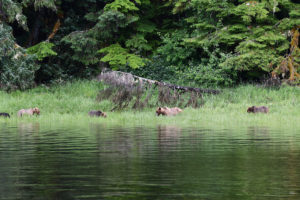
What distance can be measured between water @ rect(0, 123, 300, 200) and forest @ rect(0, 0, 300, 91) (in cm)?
1635

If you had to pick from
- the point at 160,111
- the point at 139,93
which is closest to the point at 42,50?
the point at 139,93

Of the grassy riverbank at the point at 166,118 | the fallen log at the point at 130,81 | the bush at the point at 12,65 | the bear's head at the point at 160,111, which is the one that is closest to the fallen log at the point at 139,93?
the fallen log at the point at 130,81

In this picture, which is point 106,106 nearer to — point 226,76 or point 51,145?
point 226,76

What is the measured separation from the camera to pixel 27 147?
1294 centimetres

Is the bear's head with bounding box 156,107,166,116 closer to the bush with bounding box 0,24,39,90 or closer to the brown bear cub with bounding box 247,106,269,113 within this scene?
the brown bear cub with bounding box 247,106,269,113

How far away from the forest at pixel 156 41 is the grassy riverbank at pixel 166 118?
1.62 metres

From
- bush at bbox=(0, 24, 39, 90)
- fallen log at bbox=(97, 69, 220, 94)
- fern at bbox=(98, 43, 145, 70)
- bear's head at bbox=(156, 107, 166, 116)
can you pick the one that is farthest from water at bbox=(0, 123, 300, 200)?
fern at bbox=(98, 43, 145, 70)

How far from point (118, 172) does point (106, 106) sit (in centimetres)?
1846

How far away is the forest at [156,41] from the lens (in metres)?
31.6

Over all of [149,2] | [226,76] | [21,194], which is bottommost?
[21,194]

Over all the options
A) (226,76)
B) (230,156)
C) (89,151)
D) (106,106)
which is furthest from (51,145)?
(226,76)

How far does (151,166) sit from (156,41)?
1139 inches

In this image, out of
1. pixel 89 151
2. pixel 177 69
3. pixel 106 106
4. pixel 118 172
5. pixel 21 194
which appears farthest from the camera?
pixel 177 69

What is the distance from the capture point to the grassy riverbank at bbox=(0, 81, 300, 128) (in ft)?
69.7
